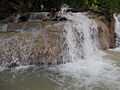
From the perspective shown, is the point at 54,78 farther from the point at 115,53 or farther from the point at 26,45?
the point at 115,53

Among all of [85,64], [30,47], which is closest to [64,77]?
[85,64]

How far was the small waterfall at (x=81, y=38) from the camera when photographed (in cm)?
782

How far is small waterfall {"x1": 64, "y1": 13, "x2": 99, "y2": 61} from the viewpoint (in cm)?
782

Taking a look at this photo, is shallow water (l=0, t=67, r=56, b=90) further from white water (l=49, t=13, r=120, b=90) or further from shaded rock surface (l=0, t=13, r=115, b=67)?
shaded rock surface (l=0, t=13, r=115, b=67)

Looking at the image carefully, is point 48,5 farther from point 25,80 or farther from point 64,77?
point 25,80

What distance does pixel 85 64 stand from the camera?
7.48 m

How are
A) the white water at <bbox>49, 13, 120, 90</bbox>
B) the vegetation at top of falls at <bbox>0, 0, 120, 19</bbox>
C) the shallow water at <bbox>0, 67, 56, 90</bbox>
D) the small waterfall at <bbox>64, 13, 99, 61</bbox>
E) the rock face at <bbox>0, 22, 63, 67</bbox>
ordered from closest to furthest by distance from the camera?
the shallow water at <bbox>0, 67, 56, 90</bbox>
the white water at <bbox>49, 13, 120, 90</bbox>
the rock face at <bbox>0, 22, 63, 67</bbox>
the small waterfall at <bbox>64, 13, 99, 61</bbox>
the vegetation at top of falls at <bbox>0, 0, 120, 19</bbox>

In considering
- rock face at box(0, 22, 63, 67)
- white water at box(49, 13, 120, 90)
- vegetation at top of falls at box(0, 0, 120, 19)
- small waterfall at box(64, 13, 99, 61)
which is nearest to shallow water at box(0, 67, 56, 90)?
white water at box(49, 13, 120, 90)

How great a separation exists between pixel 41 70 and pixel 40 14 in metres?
3.68

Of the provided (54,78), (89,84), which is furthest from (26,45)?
(89,84)

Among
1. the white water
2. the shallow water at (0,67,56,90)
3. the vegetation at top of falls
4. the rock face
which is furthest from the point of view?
the vegetation at top of falls

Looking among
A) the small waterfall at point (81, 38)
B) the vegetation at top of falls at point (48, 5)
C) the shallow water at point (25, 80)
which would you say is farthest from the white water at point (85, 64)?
the vegetation at top of falls at point (48, 5)

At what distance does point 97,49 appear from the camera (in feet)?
30.1

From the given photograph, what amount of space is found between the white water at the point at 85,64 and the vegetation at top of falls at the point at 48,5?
654 mm
